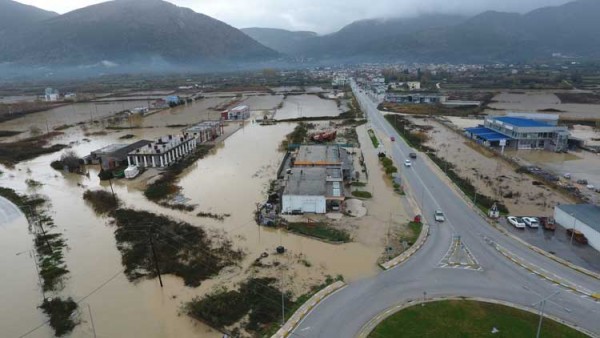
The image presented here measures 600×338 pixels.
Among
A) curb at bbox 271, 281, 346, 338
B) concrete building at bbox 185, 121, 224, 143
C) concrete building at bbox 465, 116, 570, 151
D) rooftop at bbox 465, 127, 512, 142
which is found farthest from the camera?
concrete building at bbox 185, 121, 224, 143

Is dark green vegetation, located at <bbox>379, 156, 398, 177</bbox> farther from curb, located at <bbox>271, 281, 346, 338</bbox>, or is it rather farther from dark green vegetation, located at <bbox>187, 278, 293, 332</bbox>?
dark green vegetation, located at <bbox>187, 278, 293, 332</bbox>

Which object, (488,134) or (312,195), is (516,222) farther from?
(488,134)

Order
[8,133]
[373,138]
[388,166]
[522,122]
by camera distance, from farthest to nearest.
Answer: [8,133]
[373,138]
[522,122]
[388,166]

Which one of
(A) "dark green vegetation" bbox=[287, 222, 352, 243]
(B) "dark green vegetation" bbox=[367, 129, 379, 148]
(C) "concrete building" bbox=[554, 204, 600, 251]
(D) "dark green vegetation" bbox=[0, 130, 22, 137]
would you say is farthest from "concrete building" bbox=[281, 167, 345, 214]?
(D) "dark green vegetation" bbox=[0, 130, 22, 137]

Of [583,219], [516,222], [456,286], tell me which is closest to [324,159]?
[516,222]

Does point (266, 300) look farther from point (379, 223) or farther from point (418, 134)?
point (418, 134)

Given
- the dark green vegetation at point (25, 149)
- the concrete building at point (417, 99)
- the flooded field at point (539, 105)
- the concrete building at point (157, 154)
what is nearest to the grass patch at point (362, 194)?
the concrete building at point (157, 154)

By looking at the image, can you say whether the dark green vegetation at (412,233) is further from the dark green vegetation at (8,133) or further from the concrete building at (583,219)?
the dark green vegetation at (8,133)

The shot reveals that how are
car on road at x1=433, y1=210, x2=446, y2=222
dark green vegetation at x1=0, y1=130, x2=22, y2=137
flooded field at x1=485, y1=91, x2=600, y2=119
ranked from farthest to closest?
flooded field at x1=485, y1=91, x2=600, y2=119 < dark green vegetation at x1=0, y1=130, x2=22, y2=137 < car on road at x1=433, y1=210, x2=446, y2=222
